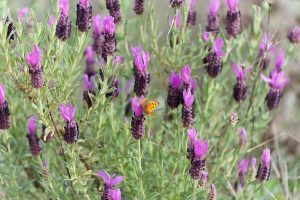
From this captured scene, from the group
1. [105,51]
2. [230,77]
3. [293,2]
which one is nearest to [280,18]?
[293,2]

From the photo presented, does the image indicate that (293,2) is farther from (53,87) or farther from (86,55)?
(53,87)

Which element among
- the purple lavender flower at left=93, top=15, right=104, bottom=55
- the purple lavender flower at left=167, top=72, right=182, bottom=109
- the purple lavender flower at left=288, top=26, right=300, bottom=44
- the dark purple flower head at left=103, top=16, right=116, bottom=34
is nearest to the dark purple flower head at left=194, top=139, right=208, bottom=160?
the purple lavender flower at left=167, top=72, right=182, bottom=109

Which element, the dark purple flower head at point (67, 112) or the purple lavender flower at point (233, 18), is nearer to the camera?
the dark purple flower head at point (67, 112)

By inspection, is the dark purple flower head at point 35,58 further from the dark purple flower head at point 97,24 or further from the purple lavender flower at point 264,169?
the purple lavender flower at point 264,169

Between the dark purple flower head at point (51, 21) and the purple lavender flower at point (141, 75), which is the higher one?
the dark purple flower head at point (51, 21)

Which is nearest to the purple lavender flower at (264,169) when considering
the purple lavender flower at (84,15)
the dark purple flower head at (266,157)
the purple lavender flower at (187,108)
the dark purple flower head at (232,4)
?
the dark purple flower head at (266,157)

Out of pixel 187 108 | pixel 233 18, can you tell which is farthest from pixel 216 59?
pixel 187 108
